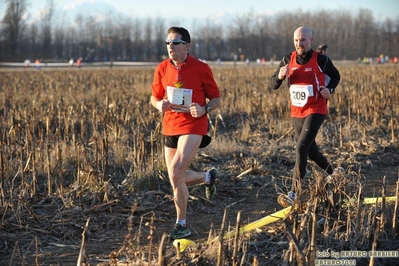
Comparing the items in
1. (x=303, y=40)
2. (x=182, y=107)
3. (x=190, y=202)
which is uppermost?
(x=303, y=40)

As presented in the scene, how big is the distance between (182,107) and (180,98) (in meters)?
0.09

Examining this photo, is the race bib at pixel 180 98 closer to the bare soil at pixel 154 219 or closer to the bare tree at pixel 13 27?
the bare soil at pixel 154 219

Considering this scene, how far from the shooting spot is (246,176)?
294 inches

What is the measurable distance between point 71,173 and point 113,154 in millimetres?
860

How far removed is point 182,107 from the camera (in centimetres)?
518

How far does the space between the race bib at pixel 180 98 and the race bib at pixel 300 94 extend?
1.54 metres

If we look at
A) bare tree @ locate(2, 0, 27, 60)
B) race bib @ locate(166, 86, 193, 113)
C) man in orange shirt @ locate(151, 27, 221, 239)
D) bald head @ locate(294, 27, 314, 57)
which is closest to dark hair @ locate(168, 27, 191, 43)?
man in orange shirt @ locate(151, 27, 221, 239)

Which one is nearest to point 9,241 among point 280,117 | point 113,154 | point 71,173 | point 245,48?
point 71,173

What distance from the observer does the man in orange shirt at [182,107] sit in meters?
5.11

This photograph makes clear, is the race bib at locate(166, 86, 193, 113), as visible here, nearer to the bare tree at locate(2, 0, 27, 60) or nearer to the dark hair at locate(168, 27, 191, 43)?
the dark hair at locate(168, 27, 191, 43)

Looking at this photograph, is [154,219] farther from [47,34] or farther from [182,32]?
[47,34]

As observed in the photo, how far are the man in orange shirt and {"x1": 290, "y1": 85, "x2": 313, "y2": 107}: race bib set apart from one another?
1.28 m

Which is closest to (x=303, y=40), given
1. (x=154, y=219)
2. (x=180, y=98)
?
(x=180, y=98)

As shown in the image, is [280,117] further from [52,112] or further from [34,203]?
[34,203]
